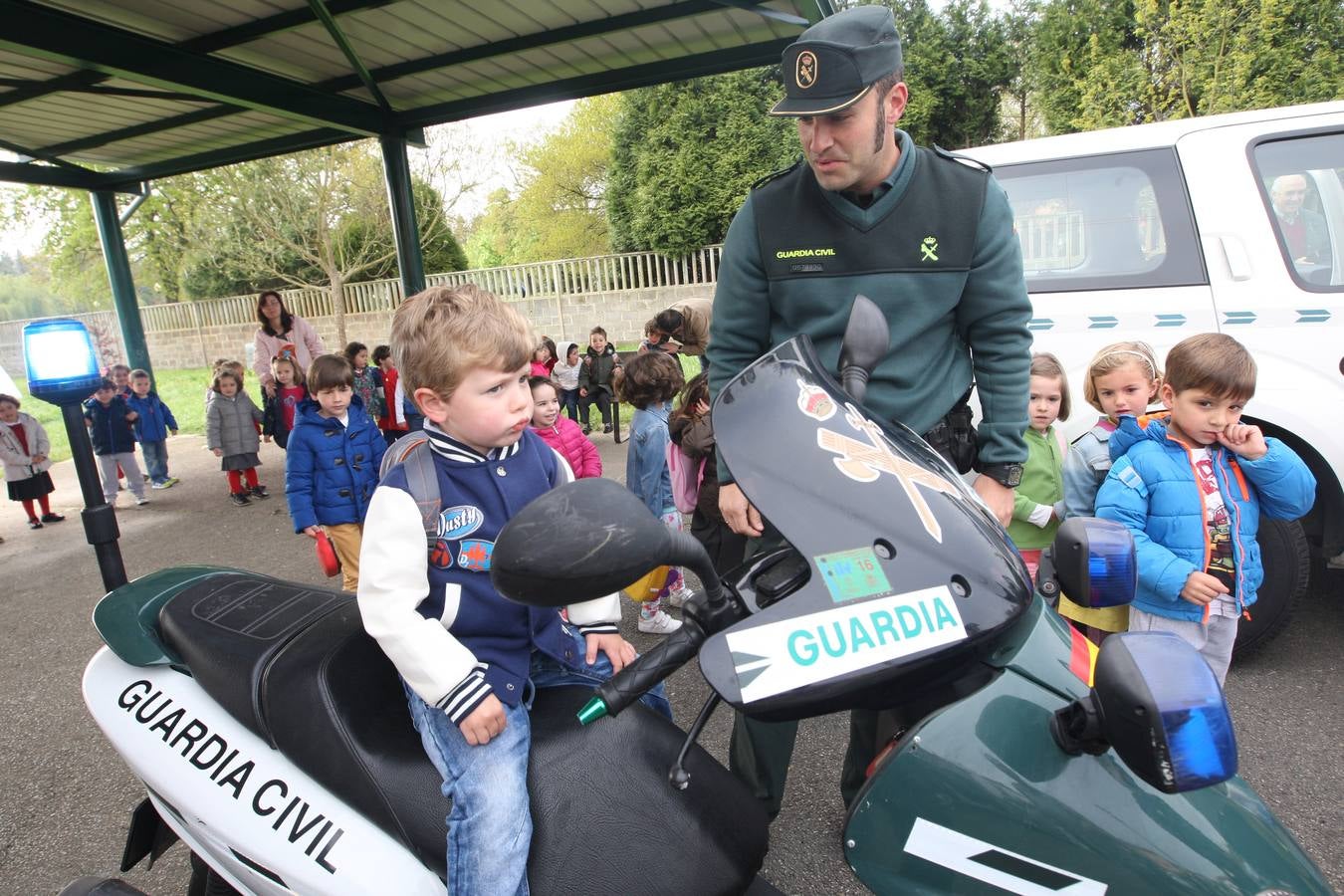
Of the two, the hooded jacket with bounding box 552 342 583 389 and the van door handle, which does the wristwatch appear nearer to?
the van door handle

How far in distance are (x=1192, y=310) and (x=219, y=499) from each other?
7999 mm

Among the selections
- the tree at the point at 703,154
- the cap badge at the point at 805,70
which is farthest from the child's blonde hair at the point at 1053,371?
the tree at the point at 703,154

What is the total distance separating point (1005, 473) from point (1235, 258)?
2118 millimetres

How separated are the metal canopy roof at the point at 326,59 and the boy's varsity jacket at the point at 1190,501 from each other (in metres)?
4.75

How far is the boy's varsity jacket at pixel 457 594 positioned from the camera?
54.3 inches

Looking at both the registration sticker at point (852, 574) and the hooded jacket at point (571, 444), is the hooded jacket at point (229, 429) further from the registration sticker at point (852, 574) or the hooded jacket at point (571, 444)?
the registration sticker at point (852, 574)

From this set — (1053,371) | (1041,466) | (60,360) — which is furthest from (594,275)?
(60,360)

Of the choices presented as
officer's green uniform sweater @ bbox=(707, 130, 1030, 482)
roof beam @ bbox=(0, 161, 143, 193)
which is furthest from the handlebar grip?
roof beam @ bbox=(0, 161, 143, 193)

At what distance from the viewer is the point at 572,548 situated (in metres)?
0.86

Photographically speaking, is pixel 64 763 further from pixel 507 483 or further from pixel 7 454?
pixel 7 454

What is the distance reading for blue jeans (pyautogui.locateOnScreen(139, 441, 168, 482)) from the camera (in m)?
8.15

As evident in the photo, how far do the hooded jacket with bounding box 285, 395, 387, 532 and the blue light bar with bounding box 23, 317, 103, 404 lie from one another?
86.1 inches

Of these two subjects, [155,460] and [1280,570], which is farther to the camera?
[155,460]

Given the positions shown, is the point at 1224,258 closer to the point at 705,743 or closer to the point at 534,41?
the point at 705,743
